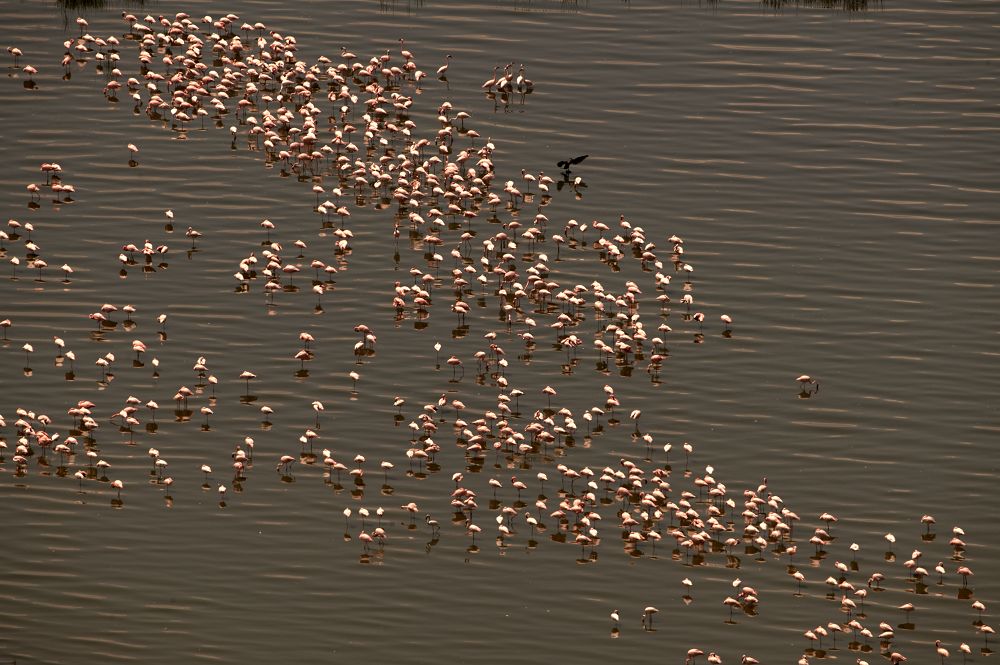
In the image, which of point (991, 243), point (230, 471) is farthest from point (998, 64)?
point (230, 471)

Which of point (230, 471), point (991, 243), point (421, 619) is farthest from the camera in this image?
point (991, 243)

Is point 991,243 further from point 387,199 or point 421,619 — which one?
point 421,619

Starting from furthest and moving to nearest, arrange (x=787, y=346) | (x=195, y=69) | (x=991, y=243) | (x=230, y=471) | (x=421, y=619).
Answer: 1. (x=195, y=69)
2. (x=991, y=243)
3. (x=787, y=346)
4. (x=230, y=471)
5. (x=421, y=619)

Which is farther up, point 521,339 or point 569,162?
point 569,162

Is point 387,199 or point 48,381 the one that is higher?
point 387,199

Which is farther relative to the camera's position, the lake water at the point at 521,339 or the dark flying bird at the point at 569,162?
the dark flying bird at the point at 569,162

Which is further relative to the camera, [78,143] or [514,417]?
[78,143]

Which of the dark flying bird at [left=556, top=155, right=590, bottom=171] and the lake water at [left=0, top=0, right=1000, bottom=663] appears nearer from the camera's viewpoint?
the lake water at [left=0, top=0, right=1000, bottom=663]

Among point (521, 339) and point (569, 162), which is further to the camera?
point (569, 162)
